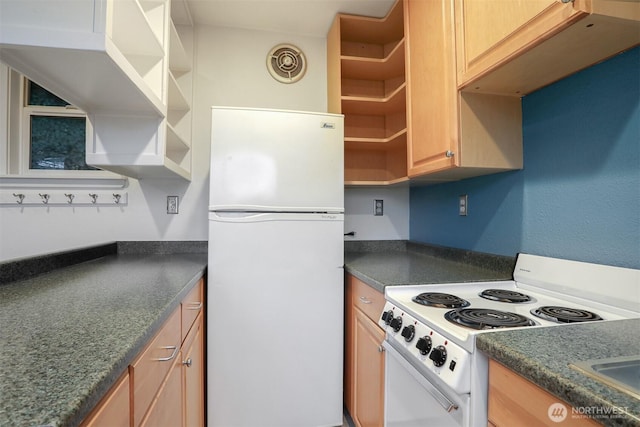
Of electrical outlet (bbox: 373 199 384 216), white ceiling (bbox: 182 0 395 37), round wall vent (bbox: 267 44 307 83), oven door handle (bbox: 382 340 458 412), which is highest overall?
white ceiling (bbox: 182 0 395 37)

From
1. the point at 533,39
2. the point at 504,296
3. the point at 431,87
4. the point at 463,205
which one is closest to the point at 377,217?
the point at 463,205

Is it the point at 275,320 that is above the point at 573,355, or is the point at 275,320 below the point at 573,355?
below

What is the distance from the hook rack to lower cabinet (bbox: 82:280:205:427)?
98 centimetres

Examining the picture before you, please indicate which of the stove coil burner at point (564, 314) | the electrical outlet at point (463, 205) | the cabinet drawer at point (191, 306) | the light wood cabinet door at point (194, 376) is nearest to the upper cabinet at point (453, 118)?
the electrical outlet at point (463, 205)

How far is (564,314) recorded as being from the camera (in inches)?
34.7

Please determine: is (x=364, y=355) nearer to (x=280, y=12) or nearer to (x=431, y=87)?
(x=431, y=87)

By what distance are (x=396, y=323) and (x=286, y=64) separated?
1.92 metres

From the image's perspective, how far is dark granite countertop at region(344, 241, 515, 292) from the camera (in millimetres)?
1291

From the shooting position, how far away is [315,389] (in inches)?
63.2

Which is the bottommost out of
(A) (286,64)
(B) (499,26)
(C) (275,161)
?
(C) (275,161)

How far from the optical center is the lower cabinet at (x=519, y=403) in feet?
1.72

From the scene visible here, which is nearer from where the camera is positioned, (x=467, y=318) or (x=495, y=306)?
(x=467, y=318)

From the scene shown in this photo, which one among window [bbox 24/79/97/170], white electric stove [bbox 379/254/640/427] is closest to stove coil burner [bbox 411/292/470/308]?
white electric stove [bbox 379/254/640/427]

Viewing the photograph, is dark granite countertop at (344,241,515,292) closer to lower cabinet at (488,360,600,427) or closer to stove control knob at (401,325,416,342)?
stove control knob at (401,325,416,342)
